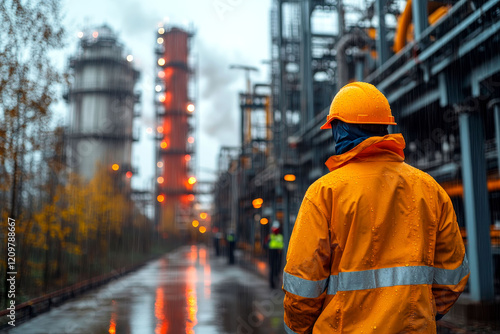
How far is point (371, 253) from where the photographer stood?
7.31 ft

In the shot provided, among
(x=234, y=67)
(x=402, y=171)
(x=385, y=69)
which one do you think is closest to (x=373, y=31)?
(x=234, y=67)

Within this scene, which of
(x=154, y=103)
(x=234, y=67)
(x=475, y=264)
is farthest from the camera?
(x=154, y=103)

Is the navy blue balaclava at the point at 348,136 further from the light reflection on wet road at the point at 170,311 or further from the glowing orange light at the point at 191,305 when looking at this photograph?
the glowing orange light at the point at 191,305

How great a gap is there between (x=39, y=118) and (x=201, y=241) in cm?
9473

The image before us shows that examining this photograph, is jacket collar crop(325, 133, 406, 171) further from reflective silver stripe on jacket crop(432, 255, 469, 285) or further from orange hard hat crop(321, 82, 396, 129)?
reflective silver stripe on jacket crop(432, 255, 469, 285)

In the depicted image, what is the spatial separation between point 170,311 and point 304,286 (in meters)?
9.36

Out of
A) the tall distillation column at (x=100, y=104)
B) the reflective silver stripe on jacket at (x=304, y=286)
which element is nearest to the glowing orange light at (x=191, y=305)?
the reflective silver stripe on jacket at (x=304, y=286)

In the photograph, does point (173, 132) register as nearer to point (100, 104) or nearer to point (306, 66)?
point (100, 104)

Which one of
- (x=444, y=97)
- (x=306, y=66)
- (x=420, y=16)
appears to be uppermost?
(x=306, y=66)

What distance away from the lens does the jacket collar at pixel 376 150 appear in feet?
7.64

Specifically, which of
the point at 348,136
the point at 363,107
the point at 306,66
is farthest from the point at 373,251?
the point at 306,66

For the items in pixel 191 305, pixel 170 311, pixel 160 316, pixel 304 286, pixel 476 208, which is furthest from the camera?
pixel 191 305

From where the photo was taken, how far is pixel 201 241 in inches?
4117

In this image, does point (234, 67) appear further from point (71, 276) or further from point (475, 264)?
point (475, 264)
